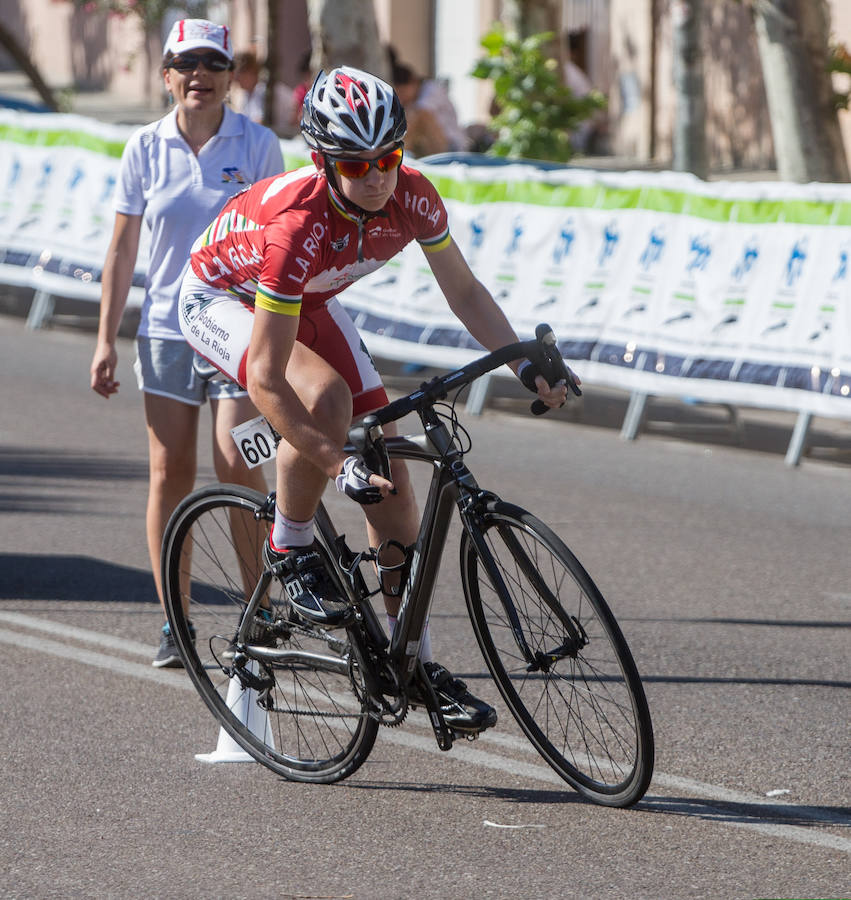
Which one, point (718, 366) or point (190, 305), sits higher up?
point (190, 305)

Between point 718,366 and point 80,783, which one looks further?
point 718,366

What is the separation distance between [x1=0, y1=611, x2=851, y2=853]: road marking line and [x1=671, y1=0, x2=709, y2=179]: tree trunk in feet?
41.2

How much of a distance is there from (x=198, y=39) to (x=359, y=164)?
1677 millimetres

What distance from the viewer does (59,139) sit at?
14.6 meters

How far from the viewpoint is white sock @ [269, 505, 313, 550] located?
15.7ft

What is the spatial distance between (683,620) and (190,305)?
103 inches

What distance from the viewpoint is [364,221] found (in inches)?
183

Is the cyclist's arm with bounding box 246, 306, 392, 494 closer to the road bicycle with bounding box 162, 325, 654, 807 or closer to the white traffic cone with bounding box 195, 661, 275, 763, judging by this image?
the road bicycle with bounding box 162, 325, 654, 807

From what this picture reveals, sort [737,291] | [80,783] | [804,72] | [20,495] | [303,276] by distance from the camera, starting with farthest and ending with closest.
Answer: [804,72]
[737,291]
[20,495]
[80,783]
[303,276]

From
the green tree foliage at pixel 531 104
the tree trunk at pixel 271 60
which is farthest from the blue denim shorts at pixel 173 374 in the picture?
the green tree foliage at pixel 531 104

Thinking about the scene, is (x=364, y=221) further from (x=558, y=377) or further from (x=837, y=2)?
(x=837, y=2)

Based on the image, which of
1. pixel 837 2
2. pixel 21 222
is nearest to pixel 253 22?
pixel 837 2

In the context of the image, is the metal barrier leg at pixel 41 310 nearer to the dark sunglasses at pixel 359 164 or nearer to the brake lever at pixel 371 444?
the dark sunglasses at pixel 359 164

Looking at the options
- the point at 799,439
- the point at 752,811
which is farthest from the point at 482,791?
the point at 799,439
